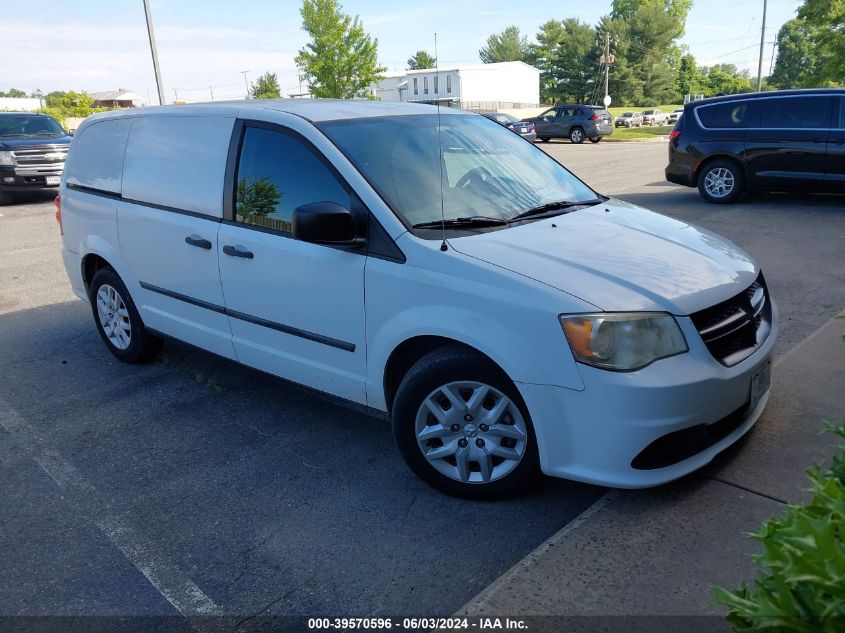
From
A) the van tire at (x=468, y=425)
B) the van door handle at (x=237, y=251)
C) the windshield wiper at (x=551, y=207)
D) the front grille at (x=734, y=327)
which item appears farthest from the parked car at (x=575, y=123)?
the van tire at (x=468, y=425)

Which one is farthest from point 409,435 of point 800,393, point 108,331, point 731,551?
point 108,331

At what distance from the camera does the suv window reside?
365 centimetres

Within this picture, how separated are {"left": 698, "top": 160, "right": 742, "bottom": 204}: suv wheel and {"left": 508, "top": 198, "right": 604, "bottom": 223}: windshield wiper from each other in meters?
8.12

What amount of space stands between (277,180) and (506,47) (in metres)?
116

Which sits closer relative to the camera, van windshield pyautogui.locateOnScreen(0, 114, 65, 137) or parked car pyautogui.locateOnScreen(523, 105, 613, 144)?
van windshield pyautogui.locateOnScreen(0, 114, 65, 137)

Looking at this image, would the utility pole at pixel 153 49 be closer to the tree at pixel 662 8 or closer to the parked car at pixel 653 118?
the parked car at pixel 653 118

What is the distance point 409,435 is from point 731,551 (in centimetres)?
142

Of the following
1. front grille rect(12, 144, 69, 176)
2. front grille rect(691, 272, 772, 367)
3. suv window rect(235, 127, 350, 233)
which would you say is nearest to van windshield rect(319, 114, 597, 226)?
suv window rect(235, 127, 350, 233)

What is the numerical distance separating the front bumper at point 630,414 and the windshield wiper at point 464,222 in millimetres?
928

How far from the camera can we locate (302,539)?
3.09m

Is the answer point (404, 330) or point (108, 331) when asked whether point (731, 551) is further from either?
point (108, 331)

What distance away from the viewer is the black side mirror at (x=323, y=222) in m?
3.29

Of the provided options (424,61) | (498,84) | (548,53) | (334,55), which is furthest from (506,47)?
(424,61)

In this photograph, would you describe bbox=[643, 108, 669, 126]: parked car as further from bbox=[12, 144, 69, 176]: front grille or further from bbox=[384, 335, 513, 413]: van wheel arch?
bbox=[384, 335, 513, 413]: van wheel arch
